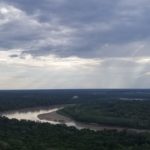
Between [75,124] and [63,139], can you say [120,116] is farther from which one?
[63,139]

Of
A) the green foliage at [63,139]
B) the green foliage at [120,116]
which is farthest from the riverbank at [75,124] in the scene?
the green foliage at [63,139]

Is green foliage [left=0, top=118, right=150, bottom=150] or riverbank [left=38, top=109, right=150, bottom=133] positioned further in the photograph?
riverbank [left=38, top=109, right=150, bottom=133]

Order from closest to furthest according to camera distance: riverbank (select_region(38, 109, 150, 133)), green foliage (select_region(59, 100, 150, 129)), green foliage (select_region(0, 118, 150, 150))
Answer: green foliage (select_region(0, 118, 150, 150)) → riverbank (select_region(38, 109, 150, 133)) → green foliage (select_region(59, 100, 150, 129))

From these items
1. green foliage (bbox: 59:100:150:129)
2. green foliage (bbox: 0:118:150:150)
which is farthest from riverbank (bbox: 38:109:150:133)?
green foliage (bbox: 0:118:150:150)

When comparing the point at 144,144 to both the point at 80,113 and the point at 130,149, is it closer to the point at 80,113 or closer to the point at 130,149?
the point at 130,149

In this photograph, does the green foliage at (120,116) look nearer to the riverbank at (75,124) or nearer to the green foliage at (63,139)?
the riverbank at (75,124)

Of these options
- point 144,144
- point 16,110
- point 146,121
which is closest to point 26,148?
point 144,144

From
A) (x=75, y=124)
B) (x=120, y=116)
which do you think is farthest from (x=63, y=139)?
(x=120, y=116)

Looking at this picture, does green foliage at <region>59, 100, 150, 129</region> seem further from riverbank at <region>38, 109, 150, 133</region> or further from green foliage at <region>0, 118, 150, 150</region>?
green foliage at <region>0, 118, 150, 150</region>

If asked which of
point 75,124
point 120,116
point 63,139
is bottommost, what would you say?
point 75,124

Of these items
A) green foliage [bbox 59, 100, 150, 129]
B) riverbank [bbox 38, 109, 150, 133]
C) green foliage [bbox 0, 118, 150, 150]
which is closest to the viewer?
green foliage [bbox 0, 118, 150, 150]

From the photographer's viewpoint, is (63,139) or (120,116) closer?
(63,139)
